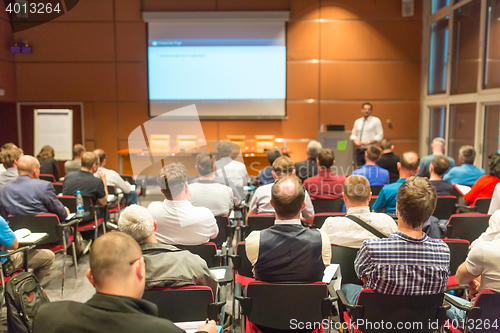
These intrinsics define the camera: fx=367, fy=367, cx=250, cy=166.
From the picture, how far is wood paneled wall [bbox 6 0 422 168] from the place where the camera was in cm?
821

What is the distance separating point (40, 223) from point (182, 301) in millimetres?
2220

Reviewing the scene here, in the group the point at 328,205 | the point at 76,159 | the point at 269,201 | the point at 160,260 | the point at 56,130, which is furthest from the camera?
the point at 56,130

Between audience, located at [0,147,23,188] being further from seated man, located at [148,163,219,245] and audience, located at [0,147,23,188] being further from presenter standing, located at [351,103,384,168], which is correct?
presenter standing, located at [351,103,384,168]

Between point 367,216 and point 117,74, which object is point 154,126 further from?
point 367,216

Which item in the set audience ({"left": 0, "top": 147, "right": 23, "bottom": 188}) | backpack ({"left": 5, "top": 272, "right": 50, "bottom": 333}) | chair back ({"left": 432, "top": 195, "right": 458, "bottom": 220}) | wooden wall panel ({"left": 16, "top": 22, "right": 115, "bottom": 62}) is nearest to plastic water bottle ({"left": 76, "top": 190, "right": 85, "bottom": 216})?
audience ({"left": 0, "top": 147, "right": 23, "bottom": 188})

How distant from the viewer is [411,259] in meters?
1.80

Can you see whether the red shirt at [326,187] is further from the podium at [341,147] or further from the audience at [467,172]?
the podium at [341,147]

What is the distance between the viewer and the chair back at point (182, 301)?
5.76ft

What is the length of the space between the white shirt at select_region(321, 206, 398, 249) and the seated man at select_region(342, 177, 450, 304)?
45 cm

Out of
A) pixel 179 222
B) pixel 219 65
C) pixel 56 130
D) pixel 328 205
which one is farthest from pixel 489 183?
pixel 56 130

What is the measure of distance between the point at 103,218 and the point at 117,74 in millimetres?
4937

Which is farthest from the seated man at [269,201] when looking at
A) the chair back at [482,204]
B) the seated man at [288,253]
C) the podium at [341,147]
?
the podium at [341,147]

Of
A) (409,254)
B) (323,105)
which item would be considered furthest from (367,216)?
(323,105)

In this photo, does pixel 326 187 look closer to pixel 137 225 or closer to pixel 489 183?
pixel 489 183
